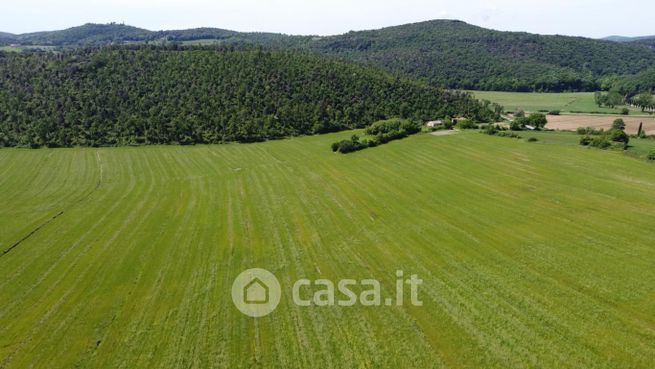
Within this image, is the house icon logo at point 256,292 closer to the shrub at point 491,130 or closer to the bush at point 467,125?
the shrub at point 491,130

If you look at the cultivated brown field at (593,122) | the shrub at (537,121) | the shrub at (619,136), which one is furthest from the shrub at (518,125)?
the shrub at (619,136)

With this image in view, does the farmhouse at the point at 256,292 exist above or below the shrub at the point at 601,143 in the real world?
below

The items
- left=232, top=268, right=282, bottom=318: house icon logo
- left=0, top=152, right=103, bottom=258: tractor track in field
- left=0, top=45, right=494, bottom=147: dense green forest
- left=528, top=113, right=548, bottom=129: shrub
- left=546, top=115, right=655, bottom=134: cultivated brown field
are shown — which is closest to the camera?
left=232, top=268, right=282, bottom=318: house icon logo

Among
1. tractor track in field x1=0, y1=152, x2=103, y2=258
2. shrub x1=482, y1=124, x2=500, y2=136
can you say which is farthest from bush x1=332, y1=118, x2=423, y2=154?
tractor track in field x1=0, y1=152, x2=103, y2=258

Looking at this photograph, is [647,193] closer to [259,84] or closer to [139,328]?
[139,328]

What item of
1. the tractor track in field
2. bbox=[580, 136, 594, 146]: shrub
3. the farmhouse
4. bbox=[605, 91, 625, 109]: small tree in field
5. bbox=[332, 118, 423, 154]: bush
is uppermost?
bbox=[605, 91, 625, 109]: small tree in field

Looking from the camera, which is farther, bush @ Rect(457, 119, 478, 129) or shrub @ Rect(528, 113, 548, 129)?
shrub @ Rect(528, 113, 548, 129)

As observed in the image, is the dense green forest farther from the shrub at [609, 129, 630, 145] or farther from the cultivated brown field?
the shrub at [609, 129, 630, 145]
